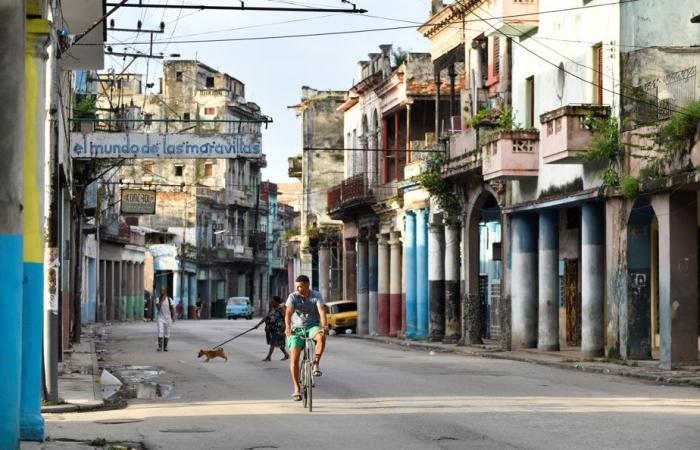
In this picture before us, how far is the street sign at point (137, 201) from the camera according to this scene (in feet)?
201

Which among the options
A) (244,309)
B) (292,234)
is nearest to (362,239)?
(292,234)

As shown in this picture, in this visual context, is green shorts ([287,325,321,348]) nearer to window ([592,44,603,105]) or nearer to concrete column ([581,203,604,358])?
concrete column ([581,203,604,358])

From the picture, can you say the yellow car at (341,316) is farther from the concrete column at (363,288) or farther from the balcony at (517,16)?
the balcony at (517,16)

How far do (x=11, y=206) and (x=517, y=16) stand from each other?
2816cm

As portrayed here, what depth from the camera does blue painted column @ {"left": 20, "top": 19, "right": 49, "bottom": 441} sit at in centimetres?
1402

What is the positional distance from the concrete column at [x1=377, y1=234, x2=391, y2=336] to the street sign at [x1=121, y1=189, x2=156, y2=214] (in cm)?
1085

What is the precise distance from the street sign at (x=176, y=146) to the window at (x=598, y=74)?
8.03m

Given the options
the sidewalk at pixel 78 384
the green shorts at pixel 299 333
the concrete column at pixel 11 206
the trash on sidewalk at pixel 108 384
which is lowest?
the trash on sidewalk at pixel 108 384

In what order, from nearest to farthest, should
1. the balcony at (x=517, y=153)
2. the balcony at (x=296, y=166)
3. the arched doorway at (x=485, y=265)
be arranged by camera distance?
the balcony at (x=517, y=153), the arched doorway at (x=485, y=265), the balcony at (x=296, y=166)

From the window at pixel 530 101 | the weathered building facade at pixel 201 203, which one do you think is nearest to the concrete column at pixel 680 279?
the window at pixel 530 101

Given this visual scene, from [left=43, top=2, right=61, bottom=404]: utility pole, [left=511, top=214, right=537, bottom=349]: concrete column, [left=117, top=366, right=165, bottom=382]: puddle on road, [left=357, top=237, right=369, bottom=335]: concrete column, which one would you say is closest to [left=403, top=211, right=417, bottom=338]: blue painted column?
[left=357, top=237, right=369, bottom=335]: concrete column

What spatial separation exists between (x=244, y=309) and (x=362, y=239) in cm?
3995

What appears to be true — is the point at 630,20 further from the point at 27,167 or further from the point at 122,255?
the point at 122,255

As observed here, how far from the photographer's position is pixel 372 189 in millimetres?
56625
